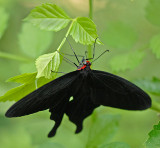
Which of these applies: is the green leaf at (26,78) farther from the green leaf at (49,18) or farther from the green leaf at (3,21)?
the green leaf at (3,21)

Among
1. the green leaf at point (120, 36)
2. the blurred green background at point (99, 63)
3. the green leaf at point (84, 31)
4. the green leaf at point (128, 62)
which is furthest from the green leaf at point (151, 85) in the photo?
the green leaf at point (84, 31)

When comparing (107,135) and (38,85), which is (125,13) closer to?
(107,135)

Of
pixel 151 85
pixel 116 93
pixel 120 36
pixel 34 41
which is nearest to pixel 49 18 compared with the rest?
pixel 116 93

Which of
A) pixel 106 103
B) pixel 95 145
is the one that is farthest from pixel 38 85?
pixel 95 145

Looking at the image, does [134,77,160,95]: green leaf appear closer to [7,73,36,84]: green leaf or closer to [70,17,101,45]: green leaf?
[70,17,101,45]: green leaf

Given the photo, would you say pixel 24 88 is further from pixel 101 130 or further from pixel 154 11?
pixel 154 11
